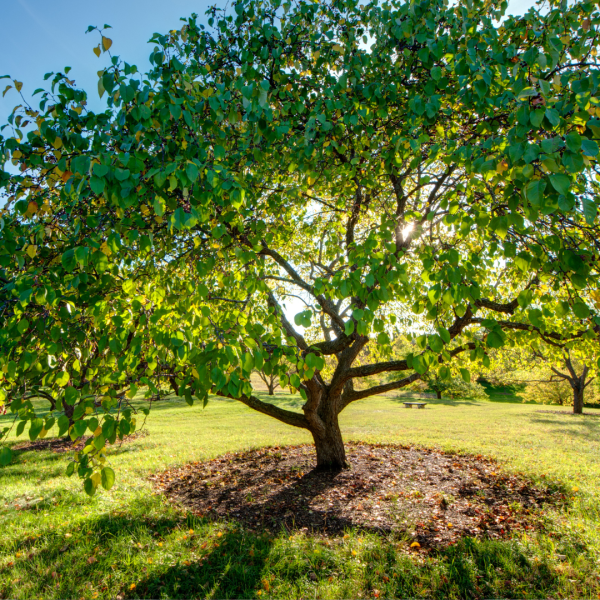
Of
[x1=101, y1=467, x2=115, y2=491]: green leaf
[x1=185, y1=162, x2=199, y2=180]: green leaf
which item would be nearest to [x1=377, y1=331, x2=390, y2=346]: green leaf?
[x1=185, y1=162, x2=199, y2=180]: green leaf

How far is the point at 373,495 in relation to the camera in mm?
7531

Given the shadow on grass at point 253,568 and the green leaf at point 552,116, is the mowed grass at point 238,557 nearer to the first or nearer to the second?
the shadow on grass at point 253,568

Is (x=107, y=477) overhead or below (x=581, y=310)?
below

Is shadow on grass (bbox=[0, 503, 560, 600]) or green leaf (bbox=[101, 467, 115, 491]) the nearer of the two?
green leaf (bbox=[101, 467, 115, 491])

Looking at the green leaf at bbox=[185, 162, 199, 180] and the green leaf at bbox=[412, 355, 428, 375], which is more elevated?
the green leaf at bbox=[185, 162, 199, 180]

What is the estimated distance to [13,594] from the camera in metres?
4.49

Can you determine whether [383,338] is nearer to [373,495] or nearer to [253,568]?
[253,568]

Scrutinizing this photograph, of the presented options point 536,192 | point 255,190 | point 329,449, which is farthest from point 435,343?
point 329,449

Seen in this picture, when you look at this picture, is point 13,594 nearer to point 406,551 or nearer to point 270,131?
point 406,551

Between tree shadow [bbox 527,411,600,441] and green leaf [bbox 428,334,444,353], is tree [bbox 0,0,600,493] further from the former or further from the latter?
tree shadow [bbox 527,411,600,441]

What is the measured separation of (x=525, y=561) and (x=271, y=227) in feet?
21.1

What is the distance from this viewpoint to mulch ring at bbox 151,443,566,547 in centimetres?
616

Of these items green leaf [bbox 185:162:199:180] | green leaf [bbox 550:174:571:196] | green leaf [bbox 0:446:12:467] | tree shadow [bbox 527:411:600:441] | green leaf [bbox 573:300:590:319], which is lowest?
tree shadow [bbox 527:411:600:441]

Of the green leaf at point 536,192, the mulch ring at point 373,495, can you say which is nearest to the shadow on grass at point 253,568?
the mulch ring at point 373,495
